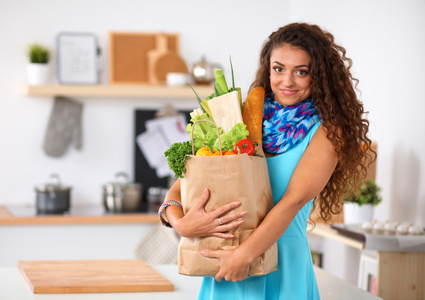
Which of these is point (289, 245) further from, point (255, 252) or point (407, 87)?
point (407, 87)

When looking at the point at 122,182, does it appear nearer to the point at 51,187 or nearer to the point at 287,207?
Result: the point at 51,187

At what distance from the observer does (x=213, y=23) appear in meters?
4.13

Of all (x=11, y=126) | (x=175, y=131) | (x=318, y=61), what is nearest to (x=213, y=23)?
(x=175, y=131)

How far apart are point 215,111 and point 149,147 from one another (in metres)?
2.81

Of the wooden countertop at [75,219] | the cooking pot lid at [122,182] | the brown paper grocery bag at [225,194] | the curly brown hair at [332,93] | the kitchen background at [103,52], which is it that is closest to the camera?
the brown paper grocery bag at [225,194]

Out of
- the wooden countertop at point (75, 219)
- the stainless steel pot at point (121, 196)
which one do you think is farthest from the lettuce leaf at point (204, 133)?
the stainless steel pot at point (121, 196)

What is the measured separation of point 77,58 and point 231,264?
299 cm

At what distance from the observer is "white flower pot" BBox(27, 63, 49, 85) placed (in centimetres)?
377

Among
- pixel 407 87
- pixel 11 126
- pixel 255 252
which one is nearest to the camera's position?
pixel 255 252

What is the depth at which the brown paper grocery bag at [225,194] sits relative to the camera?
118 centimetres

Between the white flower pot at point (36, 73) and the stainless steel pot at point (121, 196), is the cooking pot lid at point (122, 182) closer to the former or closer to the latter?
the stainless steel pot at point (121, 196)

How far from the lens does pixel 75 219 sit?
3424 mm

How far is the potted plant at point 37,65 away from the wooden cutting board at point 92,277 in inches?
86.0

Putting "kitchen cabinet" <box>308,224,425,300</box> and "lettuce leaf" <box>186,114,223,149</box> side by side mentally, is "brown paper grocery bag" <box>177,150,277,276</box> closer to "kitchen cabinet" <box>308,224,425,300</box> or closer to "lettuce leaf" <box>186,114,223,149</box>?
"lettuce leaf" <box>186,114,223,149</box>
